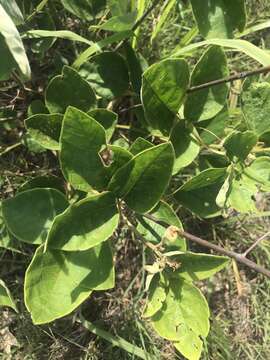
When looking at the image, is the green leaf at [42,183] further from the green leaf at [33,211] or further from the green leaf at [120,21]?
the green leaf at [120,21]

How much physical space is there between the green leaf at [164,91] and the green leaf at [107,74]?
0.53ft

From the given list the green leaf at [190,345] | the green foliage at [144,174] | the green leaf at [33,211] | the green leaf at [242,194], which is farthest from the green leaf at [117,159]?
the green leaf at [190,345]

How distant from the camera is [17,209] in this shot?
3.17ft

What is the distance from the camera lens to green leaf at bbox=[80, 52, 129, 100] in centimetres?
114

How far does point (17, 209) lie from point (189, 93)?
1.37ft

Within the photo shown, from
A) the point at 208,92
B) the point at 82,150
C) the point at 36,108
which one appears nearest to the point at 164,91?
the point at 208,92

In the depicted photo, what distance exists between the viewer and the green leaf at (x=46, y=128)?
3.36ft

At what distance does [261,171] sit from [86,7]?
0.55 m

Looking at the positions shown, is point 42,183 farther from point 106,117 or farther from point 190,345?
point 190,345

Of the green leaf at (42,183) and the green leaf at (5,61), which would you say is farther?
the green leaf at (42,183)

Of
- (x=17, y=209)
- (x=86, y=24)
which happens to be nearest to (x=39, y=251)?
(x=17, y=209)

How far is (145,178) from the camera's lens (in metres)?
0.94

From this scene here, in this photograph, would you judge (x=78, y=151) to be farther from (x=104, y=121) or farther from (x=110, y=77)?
(x=110, y=77)

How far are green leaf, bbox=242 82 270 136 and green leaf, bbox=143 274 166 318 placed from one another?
343mm
